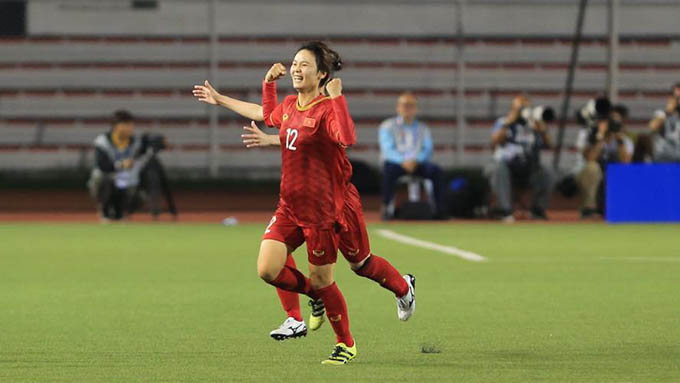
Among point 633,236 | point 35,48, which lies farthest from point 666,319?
point 35,48

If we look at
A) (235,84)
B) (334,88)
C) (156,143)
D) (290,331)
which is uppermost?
(334,88)

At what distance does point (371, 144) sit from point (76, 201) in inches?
209

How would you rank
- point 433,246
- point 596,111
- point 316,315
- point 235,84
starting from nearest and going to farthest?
point 316,315 → point 433,246 → point 596,111 → point 235,84

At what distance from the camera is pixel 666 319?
7.58 metres

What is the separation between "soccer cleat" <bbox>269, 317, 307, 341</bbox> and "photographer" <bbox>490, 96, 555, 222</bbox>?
11.8 meters

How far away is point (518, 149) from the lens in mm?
18406

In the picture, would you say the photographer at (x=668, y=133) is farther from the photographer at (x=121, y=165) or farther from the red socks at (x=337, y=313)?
the red socks at (x=337, y=313)

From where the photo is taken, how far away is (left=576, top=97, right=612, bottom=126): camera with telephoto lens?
18.8m

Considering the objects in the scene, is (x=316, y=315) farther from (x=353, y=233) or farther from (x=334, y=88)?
(x=334, y=88)

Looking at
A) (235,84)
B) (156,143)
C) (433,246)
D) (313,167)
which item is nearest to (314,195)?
(313,167)

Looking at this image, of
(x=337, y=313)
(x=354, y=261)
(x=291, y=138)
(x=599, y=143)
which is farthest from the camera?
(x=599, y=143)

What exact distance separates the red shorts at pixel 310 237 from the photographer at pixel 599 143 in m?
13.2

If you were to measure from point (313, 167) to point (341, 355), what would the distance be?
86cm

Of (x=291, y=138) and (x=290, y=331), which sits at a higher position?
(x=291, y=138)
